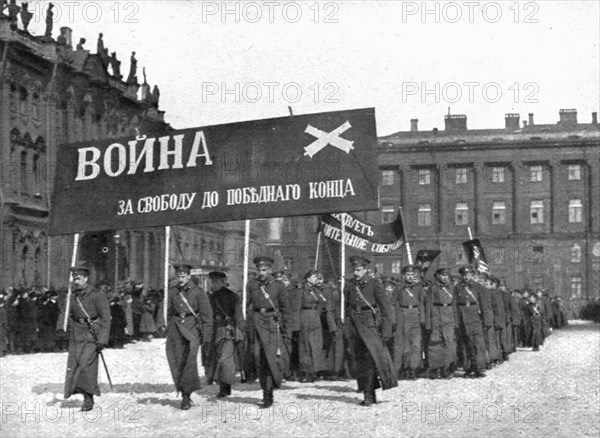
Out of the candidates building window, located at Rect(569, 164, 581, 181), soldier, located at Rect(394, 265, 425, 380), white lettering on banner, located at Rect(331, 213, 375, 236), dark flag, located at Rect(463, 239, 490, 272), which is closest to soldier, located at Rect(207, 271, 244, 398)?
soldier, located at Rect(394, 265, 425, 380)

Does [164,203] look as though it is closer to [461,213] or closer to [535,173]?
[535,173]

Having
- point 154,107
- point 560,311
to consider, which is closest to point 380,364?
point 560,311

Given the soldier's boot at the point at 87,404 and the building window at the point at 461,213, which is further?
the building window at the point at 461,213

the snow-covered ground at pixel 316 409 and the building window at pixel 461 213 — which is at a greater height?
the building window at pixel 461 213

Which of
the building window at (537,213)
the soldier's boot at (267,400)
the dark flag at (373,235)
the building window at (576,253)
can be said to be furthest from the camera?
the building window at (537,213)

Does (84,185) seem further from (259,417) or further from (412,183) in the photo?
(412,183)

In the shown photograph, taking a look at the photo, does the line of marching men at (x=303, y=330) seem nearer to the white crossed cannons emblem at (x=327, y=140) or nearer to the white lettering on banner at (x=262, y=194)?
the white lettering on banner at (x=262, y=194)

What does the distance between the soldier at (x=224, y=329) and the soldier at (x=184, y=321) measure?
680mm

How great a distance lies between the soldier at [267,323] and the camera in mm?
11805

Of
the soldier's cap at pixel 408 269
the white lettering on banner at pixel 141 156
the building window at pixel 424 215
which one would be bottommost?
the soldier's cap at pixel 408 269

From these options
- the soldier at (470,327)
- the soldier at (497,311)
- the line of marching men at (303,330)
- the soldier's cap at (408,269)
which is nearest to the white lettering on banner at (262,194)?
the line of marching men at (303,330)

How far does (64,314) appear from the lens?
13.3 meters

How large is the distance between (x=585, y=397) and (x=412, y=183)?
60.1 m

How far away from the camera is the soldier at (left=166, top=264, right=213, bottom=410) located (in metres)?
11.8
